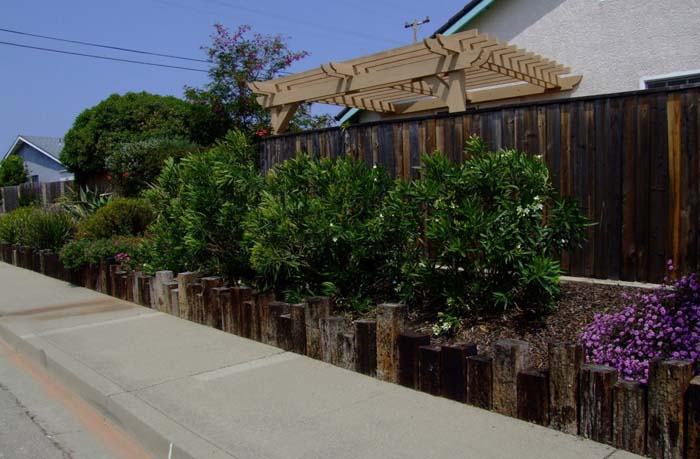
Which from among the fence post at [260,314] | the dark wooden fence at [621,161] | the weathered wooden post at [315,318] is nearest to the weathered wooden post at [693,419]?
the dark wooden fence at [621,161]

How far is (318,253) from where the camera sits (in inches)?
242

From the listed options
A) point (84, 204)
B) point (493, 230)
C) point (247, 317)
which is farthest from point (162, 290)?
point (84, 204)

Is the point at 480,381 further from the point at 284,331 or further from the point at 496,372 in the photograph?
the point at 284,331

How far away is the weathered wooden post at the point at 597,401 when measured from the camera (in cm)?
365

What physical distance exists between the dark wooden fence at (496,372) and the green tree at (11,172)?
36828mm

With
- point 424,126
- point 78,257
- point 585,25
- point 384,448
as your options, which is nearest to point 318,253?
point 424,126

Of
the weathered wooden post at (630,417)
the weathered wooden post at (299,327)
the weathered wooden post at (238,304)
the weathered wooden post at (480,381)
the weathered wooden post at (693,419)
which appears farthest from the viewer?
the weathered wooden post at (238,304)

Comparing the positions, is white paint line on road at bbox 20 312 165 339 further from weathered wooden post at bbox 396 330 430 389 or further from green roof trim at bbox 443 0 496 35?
green roof trim at bbox 443 0 496 35

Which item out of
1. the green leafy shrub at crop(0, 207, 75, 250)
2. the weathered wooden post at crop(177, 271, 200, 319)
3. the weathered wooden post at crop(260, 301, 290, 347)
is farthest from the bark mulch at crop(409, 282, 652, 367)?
the green leafy shrub at crop(0, 207, 75, 250)

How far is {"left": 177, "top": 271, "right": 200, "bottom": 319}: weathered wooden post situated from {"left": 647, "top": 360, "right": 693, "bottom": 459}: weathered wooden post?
5.30 meters

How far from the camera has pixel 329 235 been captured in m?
5.82

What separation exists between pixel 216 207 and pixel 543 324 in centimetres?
408

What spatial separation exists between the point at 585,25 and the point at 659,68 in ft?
4.92

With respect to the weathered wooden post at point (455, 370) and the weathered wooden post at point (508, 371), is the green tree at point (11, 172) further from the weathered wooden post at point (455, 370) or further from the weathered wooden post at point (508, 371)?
the weathered wooden post at point (508, 371)
